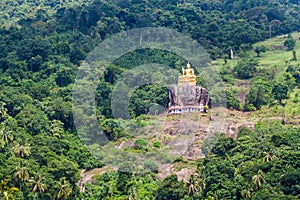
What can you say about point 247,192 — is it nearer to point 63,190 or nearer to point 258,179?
point 258,179

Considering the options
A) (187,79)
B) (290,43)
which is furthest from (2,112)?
(290,43)

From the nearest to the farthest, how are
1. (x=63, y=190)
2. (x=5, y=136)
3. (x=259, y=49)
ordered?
(x=63, y=190), (x=5, y=136), (x=259, y=49)

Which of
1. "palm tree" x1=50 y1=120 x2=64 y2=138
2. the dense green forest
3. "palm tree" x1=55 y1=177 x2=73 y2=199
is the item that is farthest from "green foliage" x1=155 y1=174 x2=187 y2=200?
"palm tree" x1=50 y1=120 x2=64 y2=138

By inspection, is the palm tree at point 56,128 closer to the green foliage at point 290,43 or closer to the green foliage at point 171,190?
the green foliage at point 171,190

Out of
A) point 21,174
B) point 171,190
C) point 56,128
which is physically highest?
point 56,128

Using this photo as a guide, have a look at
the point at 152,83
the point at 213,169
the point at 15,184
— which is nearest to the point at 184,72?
the point at 152,83

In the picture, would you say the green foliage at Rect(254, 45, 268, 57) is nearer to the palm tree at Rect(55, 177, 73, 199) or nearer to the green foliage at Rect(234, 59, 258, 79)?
the green foliage at Rect(234, 59, 258, 79)
